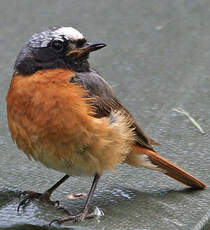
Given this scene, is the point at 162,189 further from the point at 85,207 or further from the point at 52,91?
the point at 52,91

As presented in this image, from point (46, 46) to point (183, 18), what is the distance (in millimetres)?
2756

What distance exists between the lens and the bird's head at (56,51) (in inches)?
185

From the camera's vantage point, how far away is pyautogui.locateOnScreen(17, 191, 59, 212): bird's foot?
425 cm

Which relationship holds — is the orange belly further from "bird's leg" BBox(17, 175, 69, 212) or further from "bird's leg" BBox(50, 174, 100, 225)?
"bird's leg" BBox(17, 175, 69, 212)

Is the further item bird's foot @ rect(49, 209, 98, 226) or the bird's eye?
the bird's eye

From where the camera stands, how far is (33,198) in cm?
447

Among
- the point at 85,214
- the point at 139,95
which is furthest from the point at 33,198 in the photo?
the point at 139,95

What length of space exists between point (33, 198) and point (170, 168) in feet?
3.47

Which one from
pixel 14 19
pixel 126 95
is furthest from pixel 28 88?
pixel 14 19

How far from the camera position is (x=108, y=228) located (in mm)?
3994

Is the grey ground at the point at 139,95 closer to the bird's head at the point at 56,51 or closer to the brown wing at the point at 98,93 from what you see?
the brown wing at the point at 98,93

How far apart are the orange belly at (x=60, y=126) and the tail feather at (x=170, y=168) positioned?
428 mm

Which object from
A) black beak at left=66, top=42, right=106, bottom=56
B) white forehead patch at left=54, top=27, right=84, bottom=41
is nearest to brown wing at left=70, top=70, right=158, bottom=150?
black beak at left=66, top=42, right=106, bottom=56

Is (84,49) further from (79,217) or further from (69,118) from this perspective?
(79,217)
